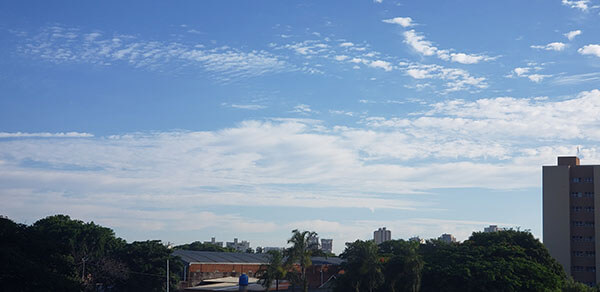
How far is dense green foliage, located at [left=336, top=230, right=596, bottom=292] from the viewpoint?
2357 inches

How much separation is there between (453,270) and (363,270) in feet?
29.4

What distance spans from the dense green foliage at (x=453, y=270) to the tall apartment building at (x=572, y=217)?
23.3 m

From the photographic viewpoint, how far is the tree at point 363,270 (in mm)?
63625

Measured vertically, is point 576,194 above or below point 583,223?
above

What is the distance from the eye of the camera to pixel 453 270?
61.9m

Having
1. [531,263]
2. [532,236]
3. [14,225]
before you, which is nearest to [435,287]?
[531,263]

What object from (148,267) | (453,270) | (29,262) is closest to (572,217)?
(453,270)

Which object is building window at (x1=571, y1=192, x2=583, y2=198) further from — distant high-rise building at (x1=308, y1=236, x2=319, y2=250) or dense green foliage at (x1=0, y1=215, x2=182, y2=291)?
dense green foliage at (x1=0, y1=215, x2=182, y2=291)

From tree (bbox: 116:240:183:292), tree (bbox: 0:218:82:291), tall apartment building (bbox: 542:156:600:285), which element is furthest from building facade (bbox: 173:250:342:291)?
tree (bbox: 0:218:82:291)

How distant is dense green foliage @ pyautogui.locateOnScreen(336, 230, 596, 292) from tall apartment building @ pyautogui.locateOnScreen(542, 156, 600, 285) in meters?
23.3

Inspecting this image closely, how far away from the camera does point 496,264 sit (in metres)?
62.0

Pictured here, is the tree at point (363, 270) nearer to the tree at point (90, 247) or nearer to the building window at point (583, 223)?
the tree at point (90, 247)

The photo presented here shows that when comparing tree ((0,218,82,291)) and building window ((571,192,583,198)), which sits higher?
building window ((571,192,583,198))

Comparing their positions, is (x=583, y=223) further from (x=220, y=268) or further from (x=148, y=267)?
(x=148, y=267)
